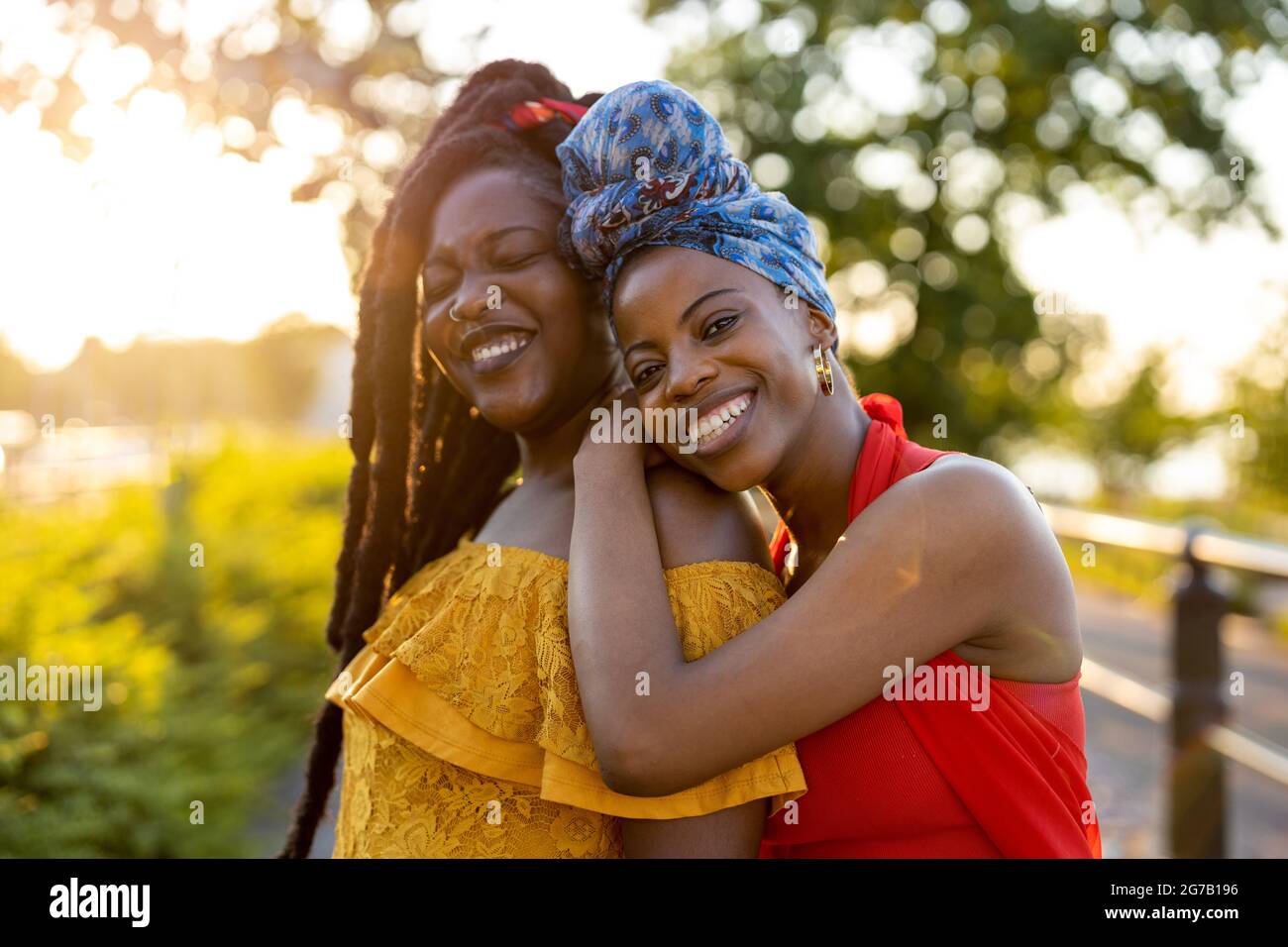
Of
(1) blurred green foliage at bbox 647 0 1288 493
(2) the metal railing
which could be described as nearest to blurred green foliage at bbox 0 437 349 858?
(2) the metal railing

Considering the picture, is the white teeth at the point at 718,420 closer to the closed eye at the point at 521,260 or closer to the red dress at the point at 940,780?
the red dress at the point at 940,780

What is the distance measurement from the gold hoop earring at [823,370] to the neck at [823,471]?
0.07 feet

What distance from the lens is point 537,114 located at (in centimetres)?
234

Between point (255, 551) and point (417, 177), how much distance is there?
561 cm

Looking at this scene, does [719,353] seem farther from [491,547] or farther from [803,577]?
[491,547]

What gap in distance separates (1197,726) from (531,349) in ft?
11.4

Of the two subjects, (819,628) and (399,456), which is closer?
(819,628)

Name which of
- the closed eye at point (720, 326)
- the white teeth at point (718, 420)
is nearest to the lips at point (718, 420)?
the white teeth at point (718, 420)

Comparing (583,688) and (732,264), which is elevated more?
(732,264)

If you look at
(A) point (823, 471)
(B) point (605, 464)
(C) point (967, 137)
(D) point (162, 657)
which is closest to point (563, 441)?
(B) point (605, 464)

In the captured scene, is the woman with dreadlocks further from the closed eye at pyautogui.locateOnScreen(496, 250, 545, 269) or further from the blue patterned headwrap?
the blue patterned headwrap
